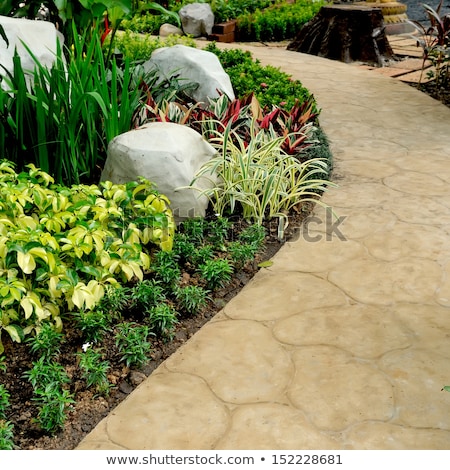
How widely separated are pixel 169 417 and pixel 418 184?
2.68 metres

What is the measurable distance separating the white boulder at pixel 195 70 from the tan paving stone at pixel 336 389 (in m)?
2.56

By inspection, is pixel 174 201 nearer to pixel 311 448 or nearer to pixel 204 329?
pixel 204 329

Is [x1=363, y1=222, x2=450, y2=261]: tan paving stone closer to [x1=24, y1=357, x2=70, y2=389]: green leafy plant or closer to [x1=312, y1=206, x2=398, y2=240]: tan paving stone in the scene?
[x1=312, y1=206, x2=398, y2=240]: tan paving stone

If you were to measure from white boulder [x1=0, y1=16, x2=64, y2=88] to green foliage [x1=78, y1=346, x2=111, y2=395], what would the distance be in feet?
6.56

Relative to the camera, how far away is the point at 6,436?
2266 mm

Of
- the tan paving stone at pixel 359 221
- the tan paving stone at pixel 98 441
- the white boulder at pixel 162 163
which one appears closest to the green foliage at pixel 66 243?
the white boulder at pixel 162 163

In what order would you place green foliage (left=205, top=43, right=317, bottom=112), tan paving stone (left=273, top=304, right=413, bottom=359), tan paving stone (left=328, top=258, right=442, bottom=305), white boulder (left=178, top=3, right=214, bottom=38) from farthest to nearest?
white boulder (left=178, top=3, right=214, bottom=38) → green foliage (left=205, top=43, right=317, bottom=112) → tan paving stone (left=328, top=258, right=442, bottom=305) → tan paving stone (left=273, top=304, right=413, bottom=359)

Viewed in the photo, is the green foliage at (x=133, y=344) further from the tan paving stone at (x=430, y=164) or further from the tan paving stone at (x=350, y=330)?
the tan paving stone at (x=430, y=164)

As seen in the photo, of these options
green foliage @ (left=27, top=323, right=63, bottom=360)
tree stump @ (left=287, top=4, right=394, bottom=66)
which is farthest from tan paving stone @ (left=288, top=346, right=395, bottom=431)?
tree stump @ (left=287, top=4, right=394, bottom=66)

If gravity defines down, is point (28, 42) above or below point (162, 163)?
above

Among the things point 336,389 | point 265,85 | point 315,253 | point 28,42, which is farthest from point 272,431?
point 265,85

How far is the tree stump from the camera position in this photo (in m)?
8.16

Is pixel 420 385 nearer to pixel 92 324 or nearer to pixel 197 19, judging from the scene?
pixel 92 324

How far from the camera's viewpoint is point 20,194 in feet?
A: 9.76
